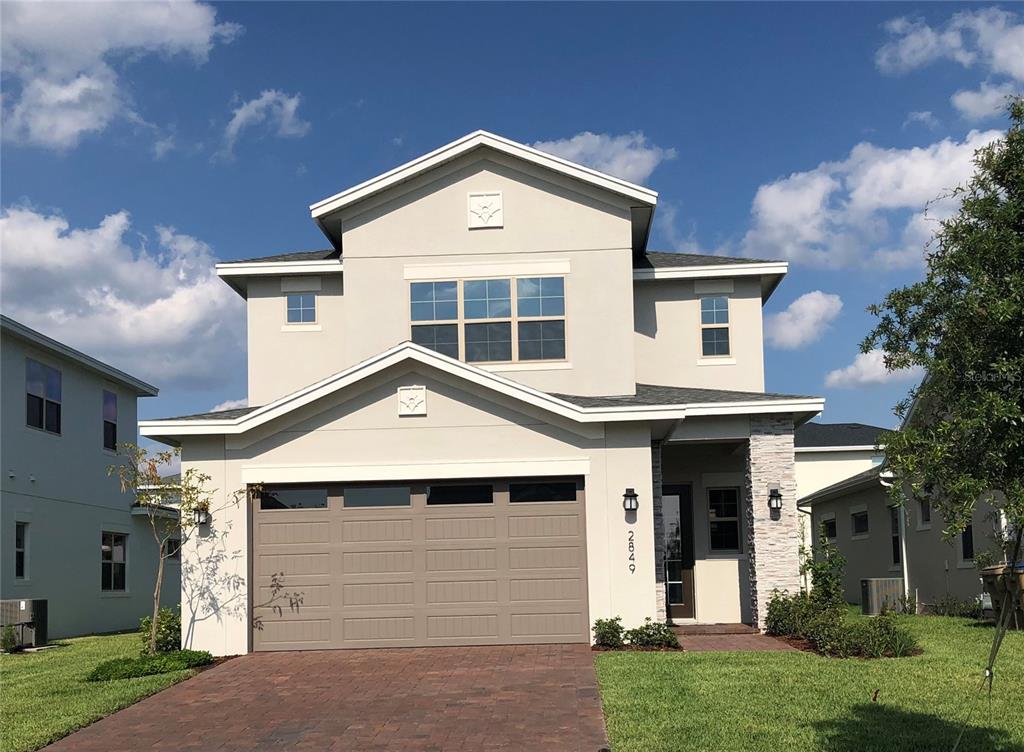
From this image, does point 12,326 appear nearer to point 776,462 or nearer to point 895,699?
point 776,462

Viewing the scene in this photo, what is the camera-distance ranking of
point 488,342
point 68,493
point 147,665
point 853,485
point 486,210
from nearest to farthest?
point 147,665, point 488,342, point 486,210, point 68,493, point 853,485

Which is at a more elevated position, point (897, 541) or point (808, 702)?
point (897, 541)

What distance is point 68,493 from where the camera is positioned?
2277 centimetres

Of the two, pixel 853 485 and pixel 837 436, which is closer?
pixel 853 485

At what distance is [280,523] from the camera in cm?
1565

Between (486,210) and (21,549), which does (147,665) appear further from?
(486,210)

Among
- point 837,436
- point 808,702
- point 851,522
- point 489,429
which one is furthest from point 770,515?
point 837,436

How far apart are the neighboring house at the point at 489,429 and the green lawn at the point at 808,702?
2589 millimetres

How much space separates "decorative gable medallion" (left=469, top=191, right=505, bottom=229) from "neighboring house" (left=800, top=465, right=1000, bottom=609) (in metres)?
8.44

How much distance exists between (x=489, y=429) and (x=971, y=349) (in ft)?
33.6

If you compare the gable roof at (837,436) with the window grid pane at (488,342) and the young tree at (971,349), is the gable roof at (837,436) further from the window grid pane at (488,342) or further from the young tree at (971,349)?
the young tree at (971,349)

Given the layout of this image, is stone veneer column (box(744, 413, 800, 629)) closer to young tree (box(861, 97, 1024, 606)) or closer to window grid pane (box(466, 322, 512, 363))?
window grid pane (box(466, 322, 512, 363))

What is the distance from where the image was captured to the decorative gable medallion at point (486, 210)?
18297 millimetres

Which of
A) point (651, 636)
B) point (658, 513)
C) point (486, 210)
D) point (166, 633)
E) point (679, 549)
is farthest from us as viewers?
point (679, 549)
